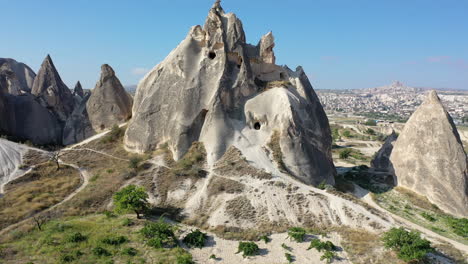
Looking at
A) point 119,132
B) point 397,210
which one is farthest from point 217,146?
point 397,210

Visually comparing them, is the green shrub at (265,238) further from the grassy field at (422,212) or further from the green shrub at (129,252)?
the grassy field at (422,212)

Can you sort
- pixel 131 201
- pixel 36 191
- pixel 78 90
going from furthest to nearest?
pixel 78 90 → pixel 36 191 → pixel 131 201

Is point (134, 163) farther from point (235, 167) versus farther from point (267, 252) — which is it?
point (267, 252)

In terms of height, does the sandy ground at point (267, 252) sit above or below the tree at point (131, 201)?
below

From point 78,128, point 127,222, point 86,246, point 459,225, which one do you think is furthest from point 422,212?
point 78,128

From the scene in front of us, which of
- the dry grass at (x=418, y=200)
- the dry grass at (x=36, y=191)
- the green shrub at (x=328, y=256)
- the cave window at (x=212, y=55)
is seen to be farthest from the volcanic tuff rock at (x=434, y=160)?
the dry grass at (x=36, y=191)

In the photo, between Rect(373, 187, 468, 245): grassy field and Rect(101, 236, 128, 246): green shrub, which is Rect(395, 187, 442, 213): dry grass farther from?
Rect(101, 236, 128, 246): green shrub
